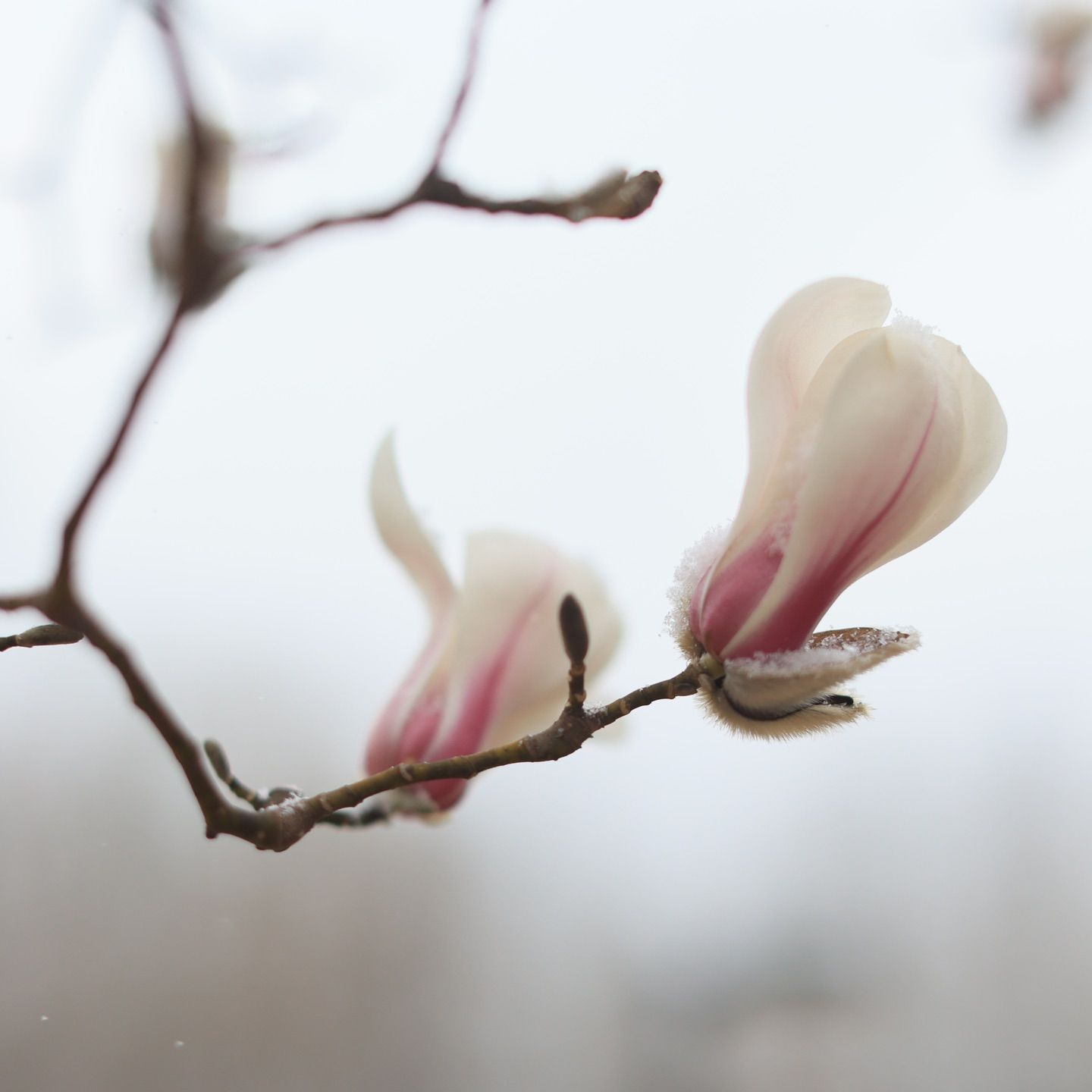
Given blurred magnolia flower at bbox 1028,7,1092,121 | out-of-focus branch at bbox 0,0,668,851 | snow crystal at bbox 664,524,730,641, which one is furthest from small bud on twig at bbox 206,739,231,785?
blurred magnolia flower at bbox 1028,7,1092,121

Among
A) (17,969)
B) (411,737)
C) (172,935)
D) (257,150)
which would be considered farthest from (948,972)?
(257,150)

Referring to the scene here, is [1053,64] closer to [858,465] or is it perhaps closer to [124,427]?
[858,465]

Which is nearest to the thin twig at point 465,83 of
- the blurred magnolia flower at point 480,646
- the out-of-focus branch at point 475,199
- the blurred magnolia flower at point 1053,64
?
the out-of-focus branch at point 475,199

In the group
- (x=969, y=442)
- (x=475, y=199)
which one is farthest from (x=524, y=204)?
(x=969, y=442)

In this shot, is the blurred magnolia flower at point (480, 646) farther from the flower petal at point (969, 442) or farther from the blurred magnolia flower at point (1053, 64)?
the blurred magnolia flower at point (1053, 64)

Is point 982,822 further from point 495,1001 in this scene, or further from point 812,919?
point 495,1001

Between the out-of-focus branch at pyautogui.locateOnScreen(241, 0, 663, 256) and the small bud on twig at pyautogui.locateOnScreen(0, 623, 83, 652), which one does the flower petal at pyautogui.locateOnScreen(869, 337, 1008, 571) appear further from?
the small bud on twig at pyautogui.locateOnScreen(0, 623, 83, 652)
